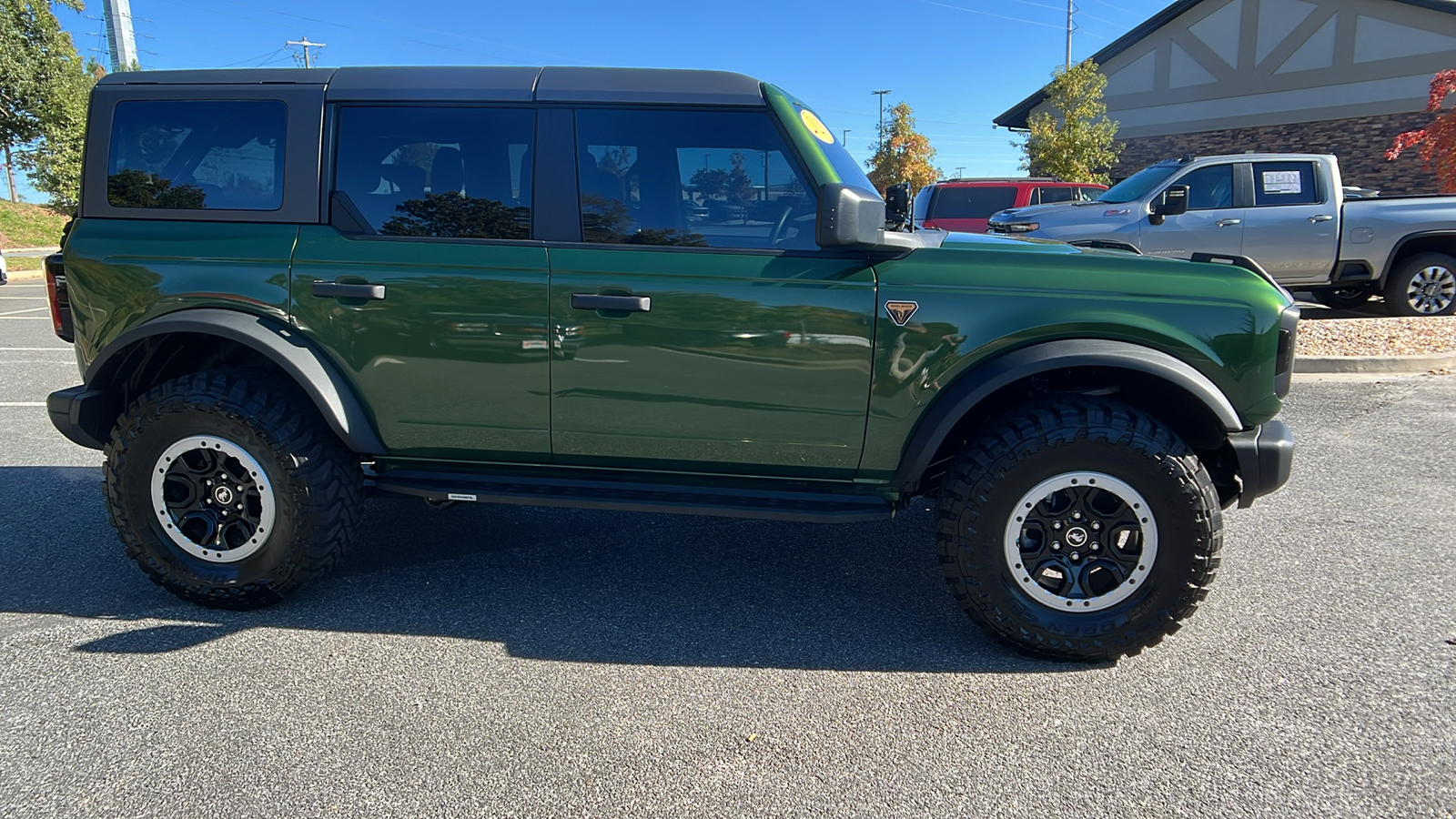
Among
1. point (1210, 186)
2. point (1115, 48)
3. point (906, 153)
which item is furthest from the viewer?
point (906, 153)

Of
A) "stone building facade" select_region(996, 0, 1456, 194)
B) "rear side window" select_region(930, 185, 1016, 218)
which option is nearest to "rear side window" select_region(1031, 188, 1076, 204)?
"rear side window" select_region(930, 185, 1016, 218)

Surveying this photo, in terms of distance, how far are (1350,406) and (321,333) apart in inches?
287

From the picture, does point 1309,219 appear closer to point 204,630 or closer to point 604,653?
point 604,653

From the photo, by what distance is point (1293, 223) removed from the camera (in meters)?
10.3

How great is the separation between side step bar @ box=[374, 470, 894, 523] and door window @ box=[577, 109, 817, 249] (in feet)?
2.99

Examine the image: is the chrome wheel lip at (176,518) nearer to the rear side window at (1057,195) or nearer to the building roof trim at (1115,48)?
the rear side window at (1057,195)

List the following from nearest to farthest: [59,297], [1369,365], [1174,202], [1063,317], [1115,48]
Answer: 1. [1063,317]
2. [59,297]
3. [1369,365]
4. [1174,202]
5. [1115,48]

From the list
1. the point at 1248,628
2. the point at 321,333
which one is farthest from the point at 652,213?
the point at 1248,628

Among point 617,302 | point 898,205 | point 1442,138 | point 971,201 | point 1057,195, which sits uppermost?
point 1442,138

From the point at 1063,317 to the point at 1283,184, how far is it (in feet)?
31.3

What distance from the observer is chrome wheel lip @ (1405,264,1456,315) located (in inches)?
402

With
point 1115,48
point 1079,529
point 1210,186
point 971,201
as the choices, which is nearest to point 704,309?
point 1079,529

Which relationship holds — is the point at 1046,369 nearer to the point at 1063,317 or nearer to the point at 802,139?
the point at 1063,317

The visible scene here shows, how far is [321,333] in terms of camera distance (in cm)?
331
